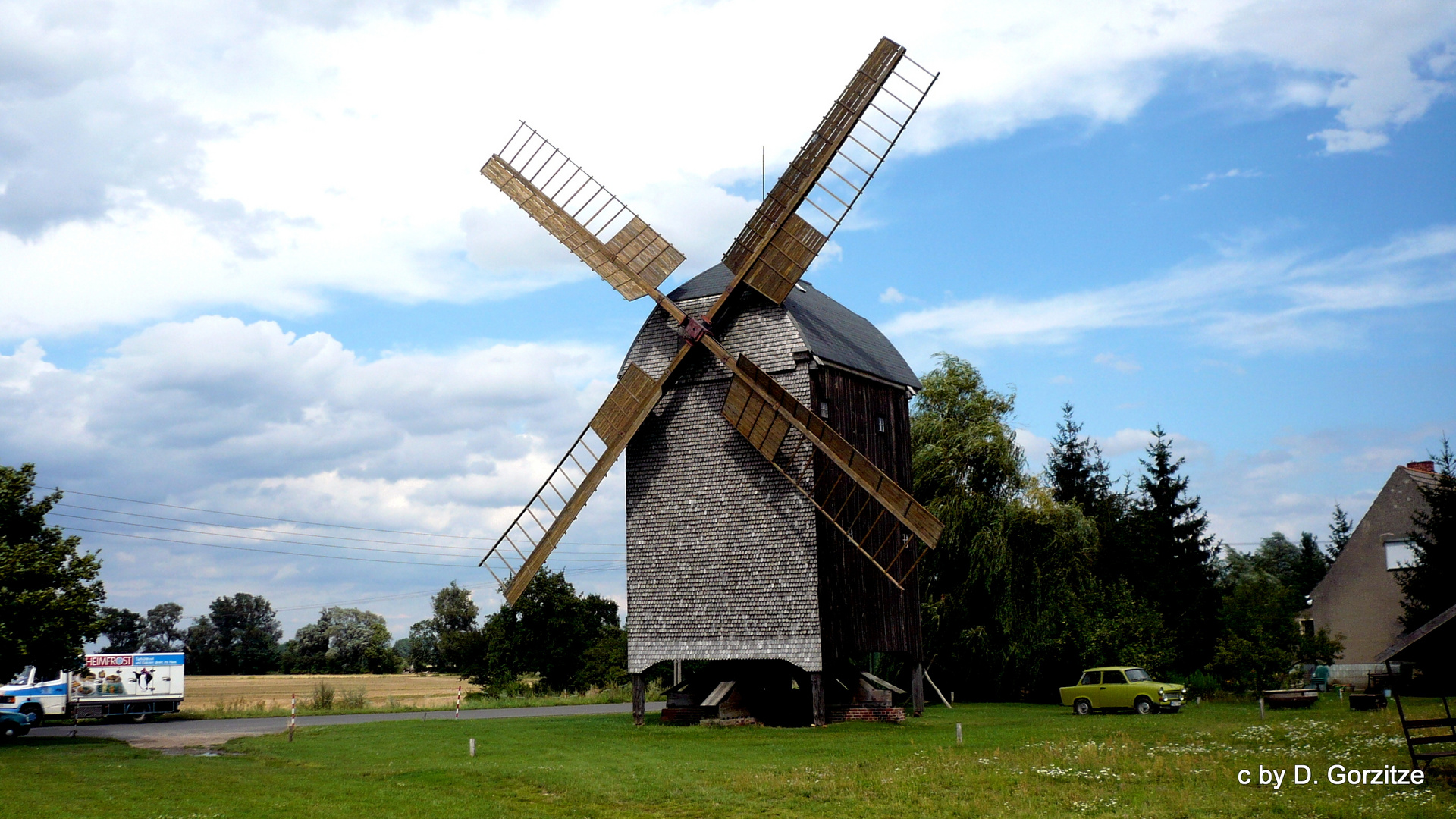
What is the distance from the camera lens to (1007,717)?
1289 inches

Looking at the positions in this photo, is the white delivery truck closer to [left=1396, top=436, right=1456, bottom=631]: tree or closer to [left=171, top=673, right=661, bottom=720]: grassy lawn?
[left=171, top=673, right=661, bottom=720]: grassy lawn

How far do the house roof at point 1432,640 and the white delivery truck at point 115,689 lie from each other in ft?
131

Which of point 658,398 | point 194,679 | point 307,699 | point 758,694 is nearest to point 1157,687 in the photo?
point 758,694

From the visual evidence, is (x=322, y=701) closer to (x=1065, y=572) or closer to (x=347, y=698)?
(x=347, y=698)

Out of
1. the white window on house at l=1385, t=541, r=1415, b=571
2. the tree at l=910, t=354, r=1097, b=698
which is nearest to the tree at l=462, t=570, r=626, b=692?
the tree at l=910, t=354, r=1097, b=698

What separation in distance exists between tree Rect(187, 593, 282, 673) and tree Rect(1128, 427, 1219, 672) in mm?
76432

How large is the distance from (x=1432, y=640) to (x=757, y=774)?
10.8 m

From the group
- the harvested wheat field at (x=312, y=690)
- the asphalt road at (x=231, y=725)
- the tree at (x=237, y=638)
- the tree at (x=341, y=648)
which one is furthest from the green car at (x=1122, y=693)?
the tree at (x=237, y=638)

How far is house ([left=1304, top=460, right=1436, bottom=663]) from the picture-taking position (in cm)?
4603

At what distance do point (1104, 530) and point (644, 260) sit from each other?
84.4 ft

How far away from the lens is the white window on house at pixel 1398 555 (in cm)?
4553

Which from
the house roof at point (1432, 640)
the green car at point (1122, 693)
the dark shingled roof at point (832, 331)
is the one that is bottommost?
the green car at point (1122, 693)

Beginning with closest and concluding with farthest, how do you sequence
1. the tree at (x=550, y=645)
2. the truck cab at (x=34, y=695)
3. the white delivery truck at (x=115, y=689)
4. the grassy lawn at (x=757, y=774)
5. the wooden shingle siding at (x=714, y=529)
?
the grassy lawn at (x=757, y=774)
the wooden shingle siding at (x=714, y=529)
the truck cab at (x=34, y=695)
the white delivery truck at (x=115, y=689)
the tree at (x=550, y=645)

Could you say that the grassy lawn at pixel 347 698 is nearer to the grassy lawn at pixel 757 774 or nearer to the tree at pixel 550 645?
the tree at pixel 550 645
